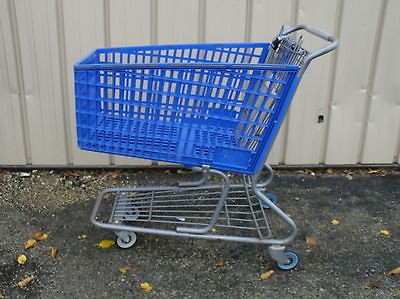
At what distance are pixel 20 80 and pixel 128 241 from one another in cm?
157

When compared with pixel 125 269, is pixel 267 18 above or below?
above

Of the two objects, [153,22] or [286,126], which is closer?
[153,22]

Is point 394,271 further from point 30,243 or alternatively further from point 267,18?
Answer: point 30,243

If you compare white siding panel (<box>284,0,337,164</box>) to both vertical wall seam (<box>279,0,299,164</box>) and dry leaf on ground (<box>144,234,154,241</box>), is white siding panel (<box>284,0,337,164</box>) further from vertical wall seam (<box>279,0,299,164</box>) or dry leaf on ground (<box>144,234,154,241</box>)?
dry leaf on ground (<box>144,234,154,241</box>)

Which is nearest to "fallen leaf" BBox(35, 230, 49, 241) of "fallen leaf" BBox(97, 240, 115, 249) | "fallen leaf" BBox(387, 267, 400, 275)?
"fallen leaf" BBox(97, 240, 115, 249)

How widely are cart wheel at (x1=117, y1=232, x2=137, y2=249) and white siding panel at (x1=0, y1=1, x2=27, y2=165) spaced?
1.38 meters

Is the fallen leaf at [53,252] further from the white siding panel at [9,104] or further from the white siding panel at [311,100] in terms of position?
the white siding panel at [311,100]

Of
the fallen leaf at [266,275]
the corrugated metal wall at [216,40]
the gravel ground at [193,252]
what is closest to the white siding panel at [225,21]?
the corrugated metal wall at [216,40]

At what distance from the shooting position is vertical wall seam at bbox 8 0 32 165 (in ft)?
12.4

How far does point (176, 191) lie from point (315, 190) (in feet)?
3.55

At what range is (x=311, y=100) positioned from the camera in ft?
13.5

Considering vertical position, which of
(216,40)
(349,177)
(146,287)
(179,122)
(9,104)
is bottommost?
(146,287)

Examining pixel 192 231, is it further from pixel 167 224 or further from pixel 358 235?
pixel 358 235

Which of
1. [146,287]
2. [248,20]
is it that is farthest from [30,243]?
[248,20]
